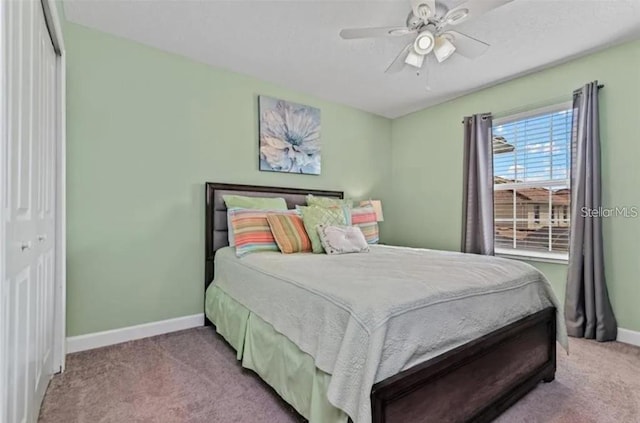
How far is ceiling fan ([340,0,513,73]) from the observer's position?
1758 millimetres

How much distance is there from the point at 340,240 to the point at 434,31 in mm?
1617

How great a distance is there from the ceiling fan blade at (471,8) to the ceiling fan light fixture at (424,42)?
182mm

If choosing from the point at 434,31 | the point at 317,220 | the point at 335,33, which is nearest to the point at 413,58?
the point at 434,31

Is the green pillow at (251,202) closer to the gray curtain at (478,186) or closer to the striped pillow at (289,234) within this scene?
the striped pillow at (289,234)

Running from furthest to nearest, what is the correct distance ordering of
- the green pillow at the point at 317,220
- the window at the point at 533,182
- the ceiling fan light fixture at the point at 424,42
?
the window at the point at 533,182, the green pillow at the point at 317,220, the ceiling fan light fixture at the point at 424,42

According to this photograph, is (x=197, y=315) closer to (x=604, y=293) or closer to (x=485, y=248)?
(x=485, y=248)

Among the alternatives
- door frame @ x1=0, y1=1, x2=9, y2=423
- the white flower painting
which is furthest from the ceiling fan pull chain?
door frame @ x1=0, y1=1, x2=9, y2=423

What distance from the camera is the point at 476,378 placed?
4.82 ft

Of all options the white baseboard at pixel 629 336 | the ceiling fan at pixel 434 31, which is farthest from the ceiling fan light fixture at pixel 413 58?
the white baseboard at pixel 629 336

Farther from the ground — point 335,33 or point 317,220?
point 335,33

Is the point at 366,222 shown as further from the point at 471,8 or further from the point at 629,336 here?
the point at 629,336

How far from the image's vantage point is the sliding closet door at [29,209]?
40.2 inches

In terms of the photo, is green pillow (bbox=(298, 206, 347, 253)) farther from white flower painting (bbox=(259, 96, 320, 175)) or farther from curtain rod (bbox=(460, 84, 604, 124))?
curtain rod (bbox=(460, 84, 604, 124))

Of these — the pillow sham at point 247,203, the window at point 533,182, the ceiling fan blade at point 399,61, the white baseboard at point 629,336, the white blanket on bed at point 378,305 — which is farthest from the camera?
the window at point 533,182
